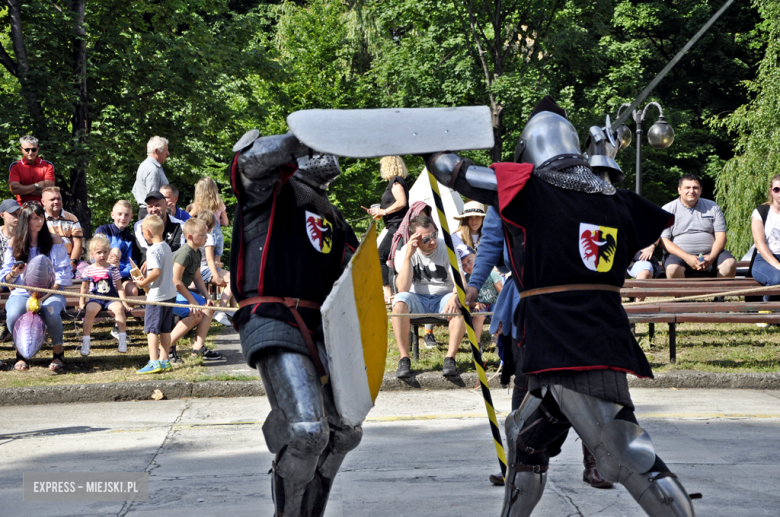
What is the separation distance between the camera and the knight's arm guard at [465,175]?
294cm

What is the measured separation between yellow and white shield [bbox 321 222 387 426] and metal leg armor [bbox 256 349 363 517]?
0.38 ft

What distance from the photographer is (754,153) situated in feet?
60.6

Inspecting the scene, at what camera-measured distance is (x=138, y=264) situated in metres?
8.72

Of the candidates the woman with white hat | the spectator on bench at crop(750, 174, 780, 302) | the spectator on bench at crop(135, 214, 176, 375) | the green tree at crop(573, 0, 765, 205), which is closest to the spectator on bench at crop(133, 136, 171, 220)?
the spectator on bench at crop(135, 214, 176, 375)

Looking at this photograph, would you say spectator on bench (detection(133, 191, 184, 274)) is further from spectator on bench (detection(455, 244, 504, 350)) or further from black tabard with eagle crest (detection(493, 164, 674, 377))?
black tabard with eagle crest (detection(493, 164, 674, 377))

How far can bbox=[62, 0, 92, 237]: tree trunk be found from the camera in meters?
13.0

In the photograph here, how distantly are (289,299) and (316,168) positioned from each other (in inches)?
21.2

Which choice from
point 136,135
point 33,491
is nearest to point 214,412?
point 33,491

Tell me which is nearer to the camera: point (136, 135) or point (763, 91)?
point (136, 135)

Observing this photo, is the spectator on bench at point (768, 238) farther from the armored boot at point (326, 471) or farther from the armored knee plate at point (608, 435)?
the armored boot at point (326, 471)

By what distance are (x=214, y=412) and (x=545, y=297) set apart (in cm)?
381

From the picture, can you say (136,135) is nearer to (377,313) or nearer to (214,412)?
(214,412)

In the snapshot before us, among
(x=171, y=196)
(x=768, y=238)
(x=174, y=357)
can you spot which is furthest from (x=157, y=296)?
(x=768, y=238)

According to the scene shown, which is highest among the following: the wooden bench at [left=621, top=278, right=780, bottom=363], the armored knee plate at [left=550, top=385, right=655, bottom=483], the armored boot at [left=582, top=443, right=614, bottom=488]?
the armored knee plate at [left=550, top=385, right=655, bottom=483]
